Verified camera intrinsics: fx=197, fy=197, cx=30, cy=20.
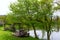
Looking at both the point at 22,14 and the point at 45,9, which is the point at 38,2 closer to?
the point at 45,9

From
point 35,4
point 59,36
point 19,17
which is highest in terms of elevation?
point 35,4

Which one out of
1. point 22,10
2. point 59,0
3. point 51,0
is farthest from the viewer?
point 22,10

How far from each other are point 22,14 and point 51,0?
152 inches

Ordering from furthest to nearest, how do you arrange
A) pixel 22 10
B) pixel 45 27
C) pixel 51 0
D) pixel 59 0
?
pixel 22 10 < pixel 45 27 < pixel 51 0 < pixel 59 0

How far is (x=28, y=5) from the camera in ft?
64.1

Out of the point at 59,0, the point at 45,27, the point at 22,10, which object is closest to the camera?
the point at 59,0

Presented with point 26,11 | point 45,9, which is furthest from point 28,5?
point 45,9

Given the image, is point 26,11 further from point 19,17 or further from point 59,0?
point 59,0

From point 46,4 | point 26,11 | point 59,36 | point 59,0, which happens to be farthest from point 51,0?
point 59,36

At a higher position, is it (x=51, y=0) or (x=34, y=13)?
(x=51, y=0)

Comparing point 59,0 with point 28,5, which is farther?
point 28,5

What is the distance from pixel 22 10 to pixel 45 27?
3.09 m

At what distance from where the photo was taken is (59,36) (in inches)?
844

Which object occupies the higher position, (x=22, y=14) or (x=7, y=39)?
(x=22, y=14)
